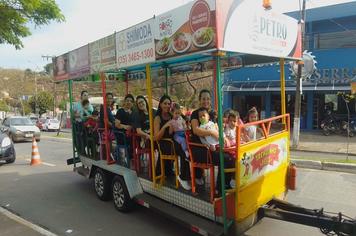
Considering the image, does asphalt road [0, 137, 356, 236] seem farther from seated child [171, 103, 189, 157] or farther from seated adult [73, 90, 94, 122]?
seated adult [73, 90, 94, 122]

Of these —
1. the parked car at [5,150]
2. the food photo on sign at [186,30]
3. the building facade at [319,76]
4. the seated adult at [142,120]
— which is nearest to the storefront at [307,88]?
the building facade at [319,76]

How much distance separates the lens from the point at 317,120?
20.9 metres

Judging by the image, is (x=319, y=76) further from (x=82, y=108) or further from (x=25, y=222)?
(x=25, y=222)

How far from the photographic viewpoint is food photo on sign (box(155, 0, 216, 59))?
11.8ft

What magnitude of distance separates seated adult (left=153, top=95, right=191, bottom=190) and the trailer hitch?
1.14m

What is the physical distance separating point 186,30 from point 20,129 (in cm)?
1664

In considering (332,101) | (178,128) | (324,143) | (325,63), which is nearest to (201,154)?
(178,128)

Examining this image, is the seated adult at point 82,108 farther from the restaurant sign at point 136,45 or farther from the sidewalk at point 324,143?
the sidewalk at point 324,143

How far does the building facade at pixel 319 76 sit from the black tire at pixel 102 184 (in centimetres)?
1415

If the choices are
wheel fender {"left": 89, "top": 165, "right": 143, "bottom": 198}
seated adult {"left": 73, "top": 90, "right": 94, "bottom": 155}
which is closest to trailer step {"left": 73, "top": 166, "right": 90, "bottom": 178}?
seated adult {"left": 73, "top": 90, "right": 94, "bottom": 155}

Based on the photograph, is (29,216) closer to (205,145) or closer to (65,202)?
(65,202)

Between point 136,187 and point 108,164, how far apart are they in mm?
1046

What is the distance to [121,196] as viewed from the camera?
19.1 feet

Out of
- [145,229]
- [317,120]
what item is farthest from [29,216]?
[317,120]
